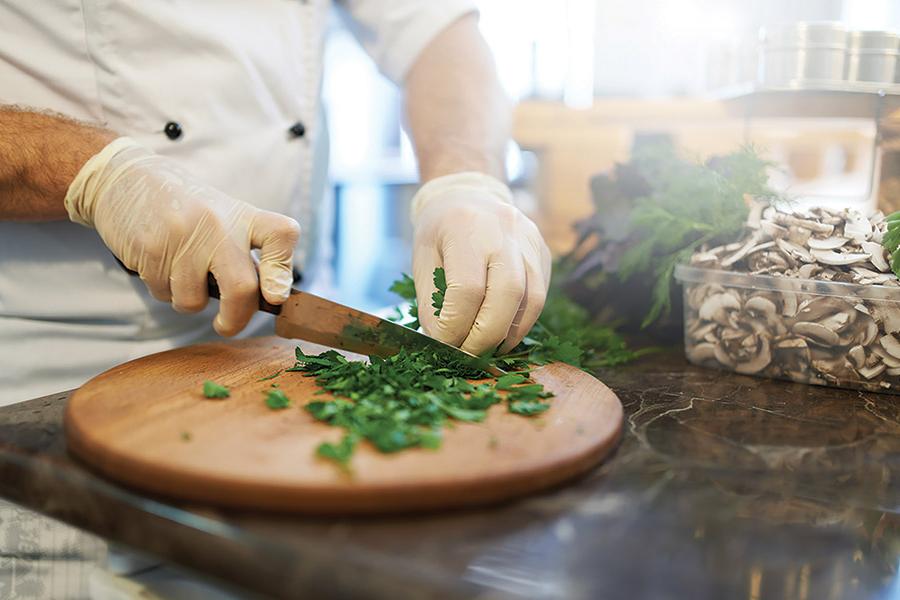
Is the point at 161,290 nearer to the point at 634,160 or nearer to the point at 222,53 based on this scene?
the point at 222,53

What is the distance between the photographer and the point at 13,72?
1.14 metres

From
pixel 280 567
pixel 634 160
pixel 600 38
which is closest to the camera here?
pixel 280 567

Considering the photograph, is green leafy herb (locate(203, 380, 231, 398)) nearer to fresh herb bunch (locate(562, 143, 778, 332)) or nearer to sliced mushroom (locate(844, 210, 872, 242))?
fresh herb bunch (locate(562, 143, 778, 332))

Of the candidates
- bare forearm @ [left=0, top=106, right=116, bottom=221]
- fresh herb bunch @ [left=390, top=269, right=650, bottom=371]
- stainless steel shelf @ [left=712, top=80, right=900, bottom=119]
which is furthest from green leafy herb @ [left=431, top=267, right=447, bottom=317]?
stainless steel shelf @ [left=712, top=80, right=900, bottom=119]

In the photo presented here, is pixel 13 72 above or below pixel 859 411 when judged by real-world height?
above

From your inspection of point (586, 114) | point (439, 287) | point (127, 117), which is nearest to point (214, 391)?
point (439, 287)

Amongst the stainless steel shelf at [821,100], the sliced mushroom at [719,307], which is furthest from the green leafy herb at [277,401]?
the stainless steel shelf at [821,100]

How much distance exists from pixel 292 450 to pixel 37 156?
0.67 metres

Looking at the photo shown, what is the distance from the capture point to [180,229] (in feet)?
3.37

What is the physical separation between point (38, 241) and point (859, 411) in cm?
127

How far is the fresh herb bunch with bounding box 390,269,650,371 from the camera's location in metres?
1.10

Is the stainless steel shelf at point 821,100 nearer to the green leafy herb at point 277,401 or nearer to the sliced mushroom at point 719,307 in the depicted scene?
the sliced mushroom at point 719,307

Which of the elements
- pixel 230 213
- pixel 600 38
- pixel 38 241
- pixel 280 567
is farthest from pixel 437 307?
pixel 600 38

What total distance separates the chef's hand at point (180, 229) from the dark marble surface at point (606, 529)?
0.27 metres
